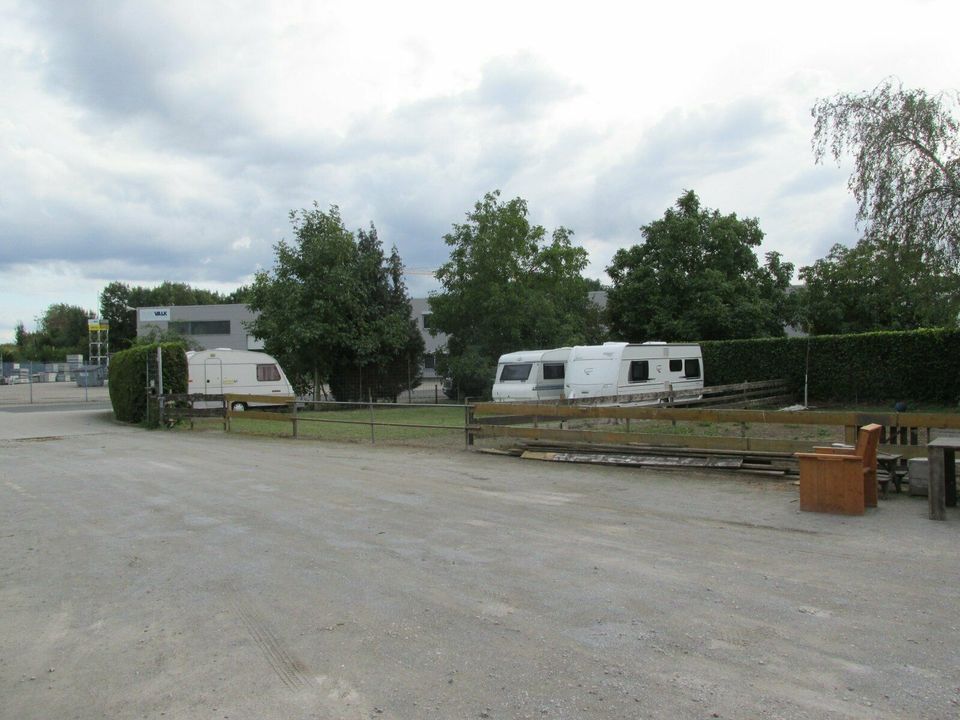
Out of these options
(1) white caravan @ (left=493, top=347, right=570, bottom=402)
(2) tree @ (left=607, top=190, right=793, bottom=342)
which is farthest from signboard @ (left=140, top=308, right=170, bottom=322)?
(1) white caravan @ (left=493, top=347, right=570, bottom=402)

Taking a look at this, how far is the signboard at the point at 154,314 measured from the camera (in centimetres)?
6900

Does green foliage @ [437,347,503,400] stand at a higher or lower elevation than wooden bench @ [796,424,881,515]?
higher

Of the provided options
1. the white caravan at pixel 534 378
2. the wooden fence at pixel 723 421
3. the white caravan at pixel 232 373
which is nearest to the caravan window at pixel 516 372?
the white caravan at pixel 534 378

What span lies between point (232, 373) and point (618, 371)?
A: 46.0 feet

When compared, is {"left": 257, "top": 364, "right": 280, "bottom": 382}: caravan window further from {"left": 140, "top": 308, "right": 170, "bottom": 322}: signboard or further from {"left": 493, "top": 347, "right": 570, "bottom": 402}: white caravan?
{"left": 140, "top": 308, "right": 170, "bottom": 322}: signboard

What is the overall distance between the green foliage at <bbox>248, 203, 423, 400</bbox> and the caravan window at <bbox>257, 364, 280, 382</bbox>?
5.88ft

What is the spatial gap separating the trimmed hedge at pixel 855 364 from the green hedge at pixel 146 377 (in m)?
19.4

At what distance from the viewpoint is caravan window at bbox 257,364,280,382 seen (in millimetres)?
27156

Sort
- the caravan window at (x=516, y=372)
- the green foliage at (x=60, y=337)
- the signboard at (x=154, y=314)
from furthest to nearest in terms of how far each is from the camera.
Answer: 1. the green foliage at (x=60, y=337)
2. the signboard at (x=154, y=314)
3. the caravan window at (x=516, y=372)

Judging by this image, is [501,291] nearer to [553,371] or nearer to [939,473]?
[553,371]

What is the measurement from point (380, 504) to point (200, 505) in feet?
6.89

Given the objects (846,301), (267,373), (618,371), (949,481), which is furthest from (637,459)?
(846,301)

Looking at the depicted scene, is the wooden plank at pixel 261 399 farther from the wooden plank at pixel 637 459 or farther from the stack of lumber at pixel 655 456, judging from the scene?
the wooden plank at pixel 637 459

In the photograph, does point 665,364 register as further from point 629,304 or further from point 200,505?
point 200,505
